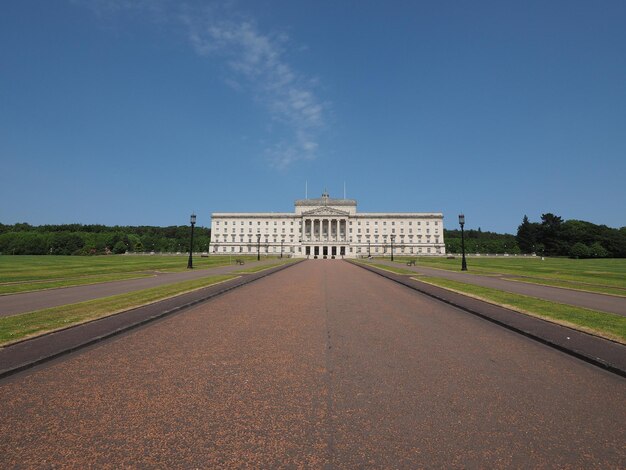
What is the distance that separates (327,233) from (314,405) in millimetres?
150270

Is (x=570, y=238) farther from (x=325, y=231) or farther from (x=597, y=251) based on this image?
(x=325, y=231)

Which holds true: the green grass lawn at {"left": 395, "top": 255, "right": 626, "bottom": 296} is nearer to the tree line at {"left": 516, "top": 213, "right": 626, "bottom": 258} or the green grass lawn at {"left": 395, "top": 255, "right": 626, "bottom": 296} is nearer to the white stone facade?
the tree line at {"left": 516, "top": 213, "right": 626, "bottom": 258}

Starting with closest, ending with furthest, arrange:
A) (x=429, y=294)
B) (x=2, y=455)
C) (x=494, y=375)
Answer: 1. (x=2, y=455)
2. (x=494, y=375)
3. (x=429, y=294)

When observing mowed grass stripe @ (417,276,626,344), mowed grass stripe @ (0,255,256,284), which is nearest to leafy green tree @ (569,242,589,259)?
mowed grass stripe @ (0,255,256,284)

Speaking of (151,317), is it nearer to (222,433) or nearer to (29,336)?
(29,336)

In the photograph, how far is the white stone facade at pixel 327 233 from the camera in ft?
497

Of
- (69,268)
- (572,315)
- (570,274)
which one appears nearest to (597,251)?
(570,274)

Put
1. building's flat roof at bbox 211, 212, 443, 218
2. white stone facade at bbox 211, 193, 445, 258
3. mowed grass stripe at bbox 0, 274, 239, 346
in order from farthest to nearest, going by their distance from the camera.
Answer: building's flat roof at bbox 211, 212, 443, 218, white stone facade at bbox 211, 193, 445, 258, mowed grass stripe at bbox 0, 274, 239, 346

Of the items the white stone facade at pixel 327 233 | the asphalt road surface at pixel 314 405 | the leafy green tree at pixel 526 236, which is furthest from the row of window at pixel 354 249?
the asphalt road surface at pixel 314 405

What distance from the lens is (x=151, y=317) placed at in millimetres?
11750

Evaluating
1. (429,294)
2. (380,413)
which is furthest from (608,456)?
(429,294)

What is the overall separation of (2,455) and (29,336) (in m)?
6.21

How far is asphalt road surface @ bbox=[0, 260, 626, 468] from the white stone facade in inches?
5498

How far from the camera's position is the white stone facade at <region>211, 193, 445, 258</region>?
15162 cm
